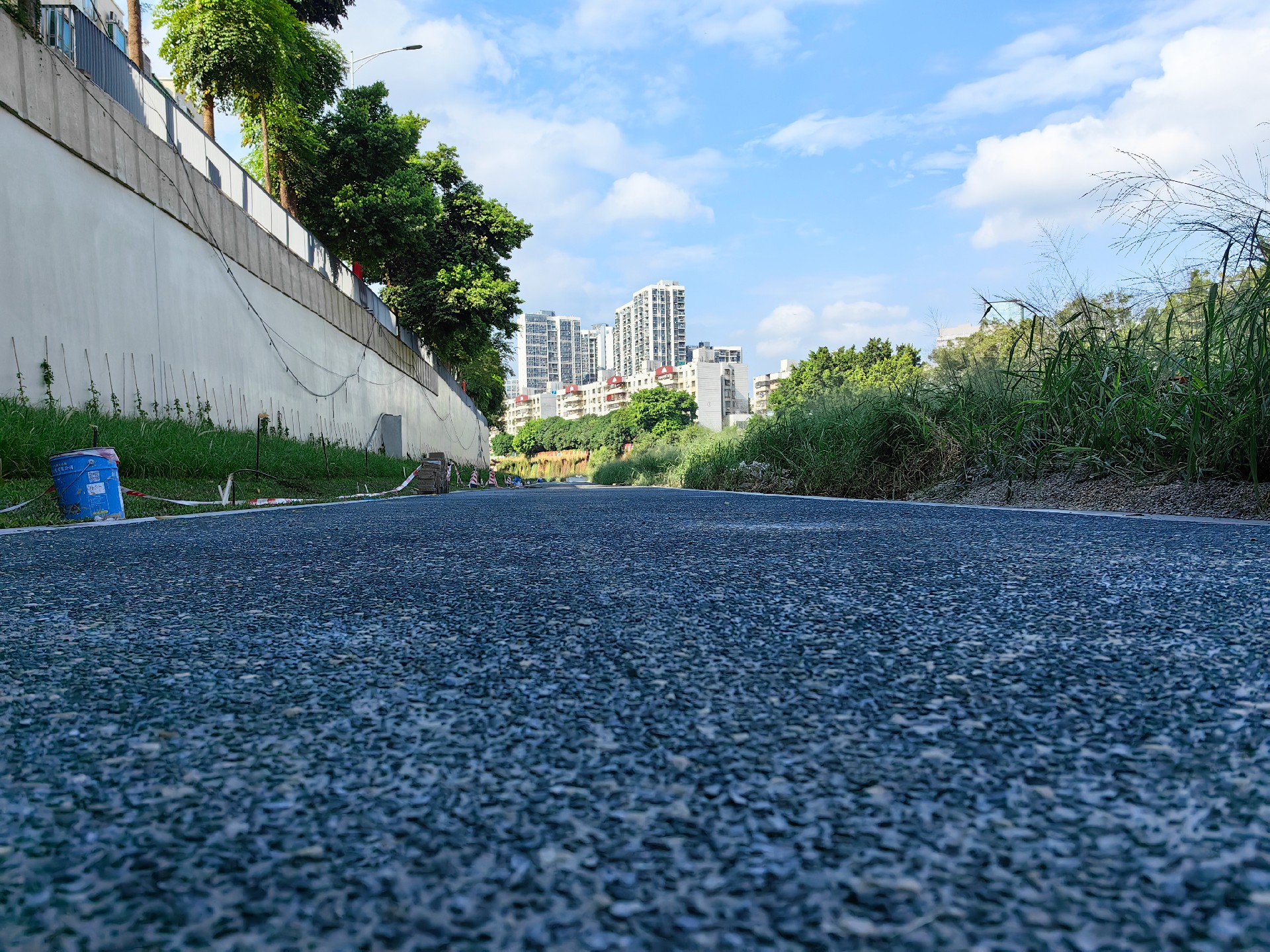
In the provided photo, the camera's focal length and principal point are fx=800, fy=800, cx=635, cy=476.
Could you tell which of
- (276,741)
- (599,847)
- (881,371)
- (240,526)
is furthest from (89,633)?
(881,371)

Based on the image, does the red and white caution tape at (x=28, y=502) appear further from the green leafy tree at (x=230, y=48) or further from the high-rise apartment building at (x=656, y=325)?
the high-rise apartment building at (x=656, y=325)

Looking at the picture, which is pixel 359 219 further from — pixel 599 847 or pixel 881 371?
pixel 881 371

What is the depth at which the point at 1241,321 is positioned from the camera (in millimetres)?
3941

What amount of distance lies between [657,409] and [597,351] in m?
109

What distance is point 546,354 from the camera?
7298 inches

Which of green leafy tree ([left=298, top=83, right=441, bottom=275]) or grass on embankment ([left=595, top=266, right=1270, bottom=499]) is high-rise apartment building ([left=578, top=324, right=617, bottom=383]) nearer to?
green leafy tree ([left=298, top=83, right=441, bottom=275])

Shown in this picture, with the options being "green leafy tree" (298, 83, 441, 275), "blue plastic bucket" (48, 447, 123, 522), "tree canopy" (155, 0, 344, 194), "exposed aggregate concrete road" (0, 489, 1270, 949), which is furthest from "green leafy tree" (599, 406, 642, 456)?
"exposed aggregate concrete road" (0, 489, 1270, 949)

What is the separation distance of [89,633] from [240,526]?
290cm

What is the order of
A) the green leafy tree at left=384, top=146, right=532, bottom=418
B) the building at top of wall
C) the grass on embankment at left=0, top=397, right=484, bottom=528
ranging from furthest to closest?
the building at top of wall < the green leafy tree at left=384, top=146, right=532, bottom=418 < the grass on embankment at left=0, top=397, right=484, bottom=528

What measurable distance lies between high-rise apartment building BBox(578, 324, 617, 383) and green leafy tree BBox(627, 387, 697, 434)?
89.7m

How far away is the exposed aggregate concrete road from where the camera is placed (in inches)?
22.8

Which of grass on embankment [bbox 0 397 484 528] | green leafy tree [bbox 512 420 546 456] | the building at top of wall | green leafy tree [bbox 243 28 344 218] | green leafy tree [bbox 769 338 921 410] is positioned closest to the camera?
grass on embankment [bbox 0 397 484 528]

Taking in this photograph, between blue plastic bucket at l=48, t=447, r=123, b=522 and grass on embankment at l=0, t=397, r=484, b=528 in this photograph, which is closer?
blue plastic bucket at l=48, t=447, r=123, b=522

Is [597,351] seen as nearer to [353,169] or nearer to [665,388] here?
[665,388]
